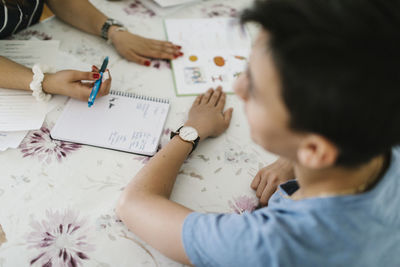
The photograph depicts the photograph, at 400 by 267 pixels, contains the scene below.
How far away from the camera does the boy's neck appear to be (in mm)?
537

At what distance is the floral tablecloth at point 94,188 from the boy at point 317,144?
0.06 meters

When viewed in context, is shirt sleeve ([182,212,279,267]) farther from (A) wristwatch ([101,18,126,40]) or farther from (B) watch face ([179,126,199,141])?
(A) wristwatch ([101,18,126,40])

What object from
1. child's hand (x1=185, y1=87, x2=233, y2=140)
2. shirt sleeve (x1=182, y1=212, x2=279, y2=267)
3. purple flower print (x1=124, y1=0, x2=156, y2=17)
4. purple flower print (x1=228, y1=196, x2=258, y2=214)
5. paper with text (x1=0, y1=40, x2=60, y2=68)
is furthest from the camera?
purple flower print (x1=124, y1=0, x2=156, y2=17)

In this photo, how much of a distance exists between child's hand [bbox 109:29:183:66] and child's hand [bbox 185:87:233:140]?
20 centimetres

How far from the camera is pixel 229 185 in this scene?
0.77 metres

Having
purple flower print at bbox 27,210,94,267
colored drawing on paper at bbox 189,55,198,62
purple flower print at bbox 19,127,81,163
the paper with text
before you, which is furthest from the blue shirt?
the paper with text

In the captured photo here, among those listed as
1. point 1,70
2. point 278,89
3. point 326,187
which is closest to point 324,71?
point 278,89

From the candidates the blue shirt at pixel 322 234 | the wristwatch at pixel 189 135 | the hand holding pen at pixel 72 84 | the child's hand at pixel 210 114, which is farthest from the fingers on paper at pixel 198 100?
the blue shirt at pixel 322 234

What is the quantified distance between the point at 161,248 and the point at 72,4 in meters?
0.86

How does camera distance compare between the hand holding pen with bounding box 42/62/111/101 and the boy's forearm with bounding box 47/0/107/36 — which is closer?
the hand holding pen with bounding box 42/62/111/101

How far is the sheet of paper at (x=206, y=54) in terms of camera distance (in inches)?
39.4

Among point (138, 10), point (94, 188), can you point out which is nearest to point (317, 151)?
point (94, 188)

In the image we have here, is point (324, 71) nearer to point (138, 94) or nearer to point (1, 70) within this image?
point (138, 94)

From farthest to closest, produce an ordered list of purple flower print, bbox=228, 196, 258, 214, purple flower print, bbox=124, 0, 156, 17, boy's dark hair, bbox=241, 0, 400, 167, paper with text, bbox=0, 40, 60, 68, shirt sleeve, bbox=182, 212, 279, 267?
1. purple flower print, bbox=124, 0, 156, 17
2. paper with text, bbox=0, 40, 60, 68
3. purple flower print, bbox=228, 196, 258, 214
4. shirt sleeve, bbox=182, 212, 279, 267
5. boy's dark hair, bbox=241, 0, 400, 167
